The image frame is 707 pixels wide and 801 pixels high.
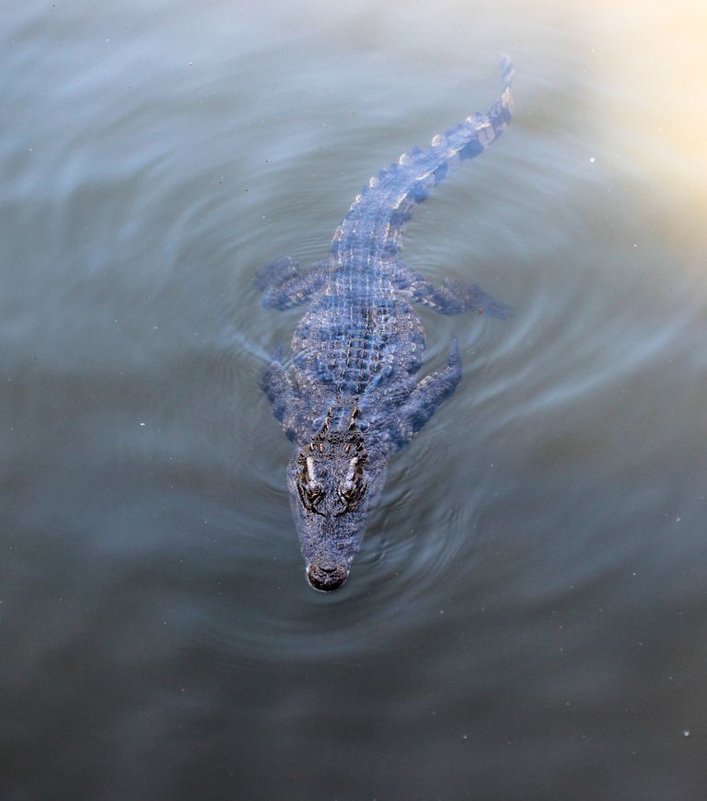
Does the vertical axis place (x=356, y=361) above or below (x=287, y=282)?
below

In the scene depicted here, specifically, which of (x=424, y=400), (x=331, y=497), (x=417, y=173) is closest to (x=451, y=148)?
(x=417, y=173)

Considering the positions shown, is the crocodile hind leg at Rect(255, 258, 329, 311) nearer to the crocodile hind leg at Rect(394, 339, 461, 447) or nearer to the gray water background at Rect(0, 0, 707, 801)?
the gray water background at Rect(0, 0, 707, 801)

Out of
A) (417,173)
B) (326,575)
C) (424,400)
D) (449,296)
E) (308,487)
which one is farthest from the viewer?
(417,173)

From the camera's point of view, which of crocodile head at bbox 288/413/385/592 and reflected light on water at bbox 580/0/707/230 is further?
reflected light on water at bbox 580/0/707/230

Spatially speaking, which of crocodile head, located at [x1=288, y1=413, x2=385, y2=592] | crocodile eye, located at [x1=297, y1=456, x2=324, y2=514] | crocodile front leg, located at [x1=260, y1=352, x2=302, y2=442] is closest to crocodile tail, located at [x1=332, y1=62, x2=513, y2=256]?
crocodile front leg, located at [x1=260, y1=352, x2=302, y2=442]

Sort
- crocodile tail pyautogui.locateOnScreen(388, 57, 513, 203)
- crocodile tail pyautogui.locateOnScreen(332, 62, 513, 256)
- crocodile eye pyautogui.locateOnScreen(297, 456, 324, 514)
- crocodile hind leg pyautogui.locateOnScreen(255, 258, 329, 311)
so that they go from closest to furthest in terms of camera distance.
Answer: crocodile eye pyautogui.locateOnScreen(297, 456, 324, 514)
crocodile hind leg pyautogui.locateOnScreen(255, 258, 329, 311)
crocodile tail pyautogui.locateOnScreen(332, 62, 513, 256)
crocodile tail pyautogui.locateOnScreen(388, 57, 513, 203)

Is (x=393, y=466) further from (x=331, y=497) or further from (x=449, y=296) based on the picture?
(x=449, y=296)
